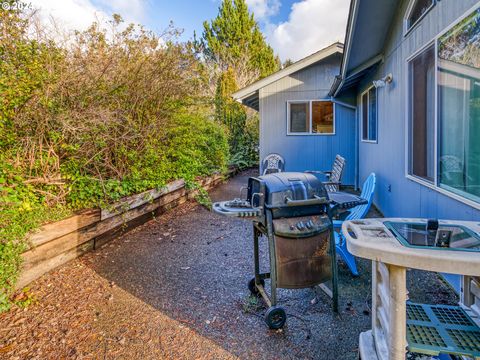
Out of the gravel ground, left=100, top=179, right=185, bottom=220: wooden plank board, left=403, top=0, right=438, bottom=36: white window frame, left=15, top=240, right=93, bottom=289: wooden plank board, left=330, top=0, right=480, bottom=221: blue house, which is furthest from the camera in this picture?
left=100, top=179, right=185, bottom=220: wooden plank board

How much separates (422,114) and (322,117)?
5556 mm

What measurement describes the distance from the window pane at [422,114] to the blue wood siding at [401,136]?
0.52 ft

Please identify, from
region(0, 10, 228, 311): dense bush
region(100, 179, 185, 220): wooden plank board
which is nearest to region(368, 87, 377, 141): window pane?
region(0, 10, 228, 311): dense bush

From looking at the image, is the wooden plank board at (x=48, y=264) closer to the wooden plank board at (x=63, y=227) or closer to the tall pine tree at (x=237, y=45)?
the wooden plank board at (x=63, y=227)

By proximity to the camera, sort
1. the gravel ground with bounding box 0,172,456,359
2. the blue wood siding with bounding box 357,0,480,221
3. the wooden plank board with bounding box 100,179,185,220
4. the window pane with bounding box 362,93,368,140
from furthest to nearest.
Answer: the window pane with bounding box 362,93,368,140
the wooden plank board with bounding box 100,179,185,220
the blue wood siding with bounding box 357,0,480,221
the gravel ground with bounding box 0,172,456,359

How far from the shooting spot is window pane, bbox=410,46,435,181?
11.6 feet

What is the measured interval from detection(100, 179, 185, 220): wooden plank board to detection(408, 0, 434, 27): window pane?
444cm

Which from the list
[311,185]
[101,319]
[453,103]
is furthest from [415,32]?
[101,319]

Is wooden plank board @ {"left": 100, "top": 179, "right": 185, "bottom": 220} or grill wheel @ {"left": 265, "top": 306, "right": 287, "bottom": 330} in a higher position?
wooden plank board @ {"left": 100, "top": 179, "right": 185, "bottom": 220}

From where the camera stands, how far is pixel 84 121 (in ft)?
13.4

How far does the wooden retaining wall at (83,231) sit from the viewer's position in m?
3.32

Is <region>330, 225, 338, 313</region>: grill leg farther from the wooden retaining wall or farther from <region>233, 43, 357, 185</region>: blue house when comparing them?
<region>233, 43, 357, 185</region>: blue house

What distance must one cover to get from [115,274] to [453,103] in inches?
150

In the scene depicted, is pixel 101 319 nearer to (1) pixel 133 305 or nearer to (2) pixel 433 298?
(1) pixel 133 305
